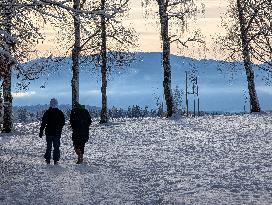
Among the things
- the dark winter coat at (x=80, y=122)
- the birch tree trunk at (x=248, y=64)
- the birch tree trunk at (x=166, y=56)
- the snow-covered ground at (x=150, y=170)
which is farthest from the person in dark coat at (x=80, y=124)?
the birch tree trunk at (x=248, y=64)

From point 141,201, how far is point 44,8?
3.88 metres

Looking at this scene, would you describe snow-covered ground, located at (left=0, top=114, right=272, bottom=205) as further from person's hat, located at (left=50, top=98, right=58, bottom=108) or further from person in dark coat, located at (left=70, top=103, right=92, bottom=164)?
person's hat, located at (left=50, top=98, right=58, bottom=108)

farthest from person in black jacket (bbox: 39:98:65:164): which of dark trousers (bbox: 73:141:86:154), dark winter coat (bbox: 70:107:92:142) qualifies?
dark trousers (bbox: 73:141:86:154)

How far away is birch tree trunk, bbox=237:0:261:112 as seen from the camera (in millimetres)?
33875

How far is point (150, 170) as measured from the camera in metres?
13.5

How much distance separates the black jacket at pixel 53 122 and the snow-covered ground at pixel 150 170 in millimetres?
910

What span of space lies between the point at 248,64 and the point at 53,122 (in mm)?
20640

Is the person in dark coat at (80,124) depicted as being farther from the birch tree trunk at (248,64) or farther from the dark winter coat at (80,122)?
the birch tree trunk at (248,64)

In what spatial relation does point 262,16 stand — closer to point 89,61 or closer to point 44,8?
point 89,61

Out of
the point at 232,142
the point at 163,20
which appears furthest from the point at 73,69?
the point at 232,142

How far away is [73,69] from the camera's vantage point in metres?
28.9

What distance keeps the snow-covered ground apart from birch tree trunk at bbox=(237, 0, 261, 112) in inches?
406

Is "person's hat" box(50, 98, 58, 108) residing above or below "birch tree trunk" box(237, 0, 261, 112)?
below

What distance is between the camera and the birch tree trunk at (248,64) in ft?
111
